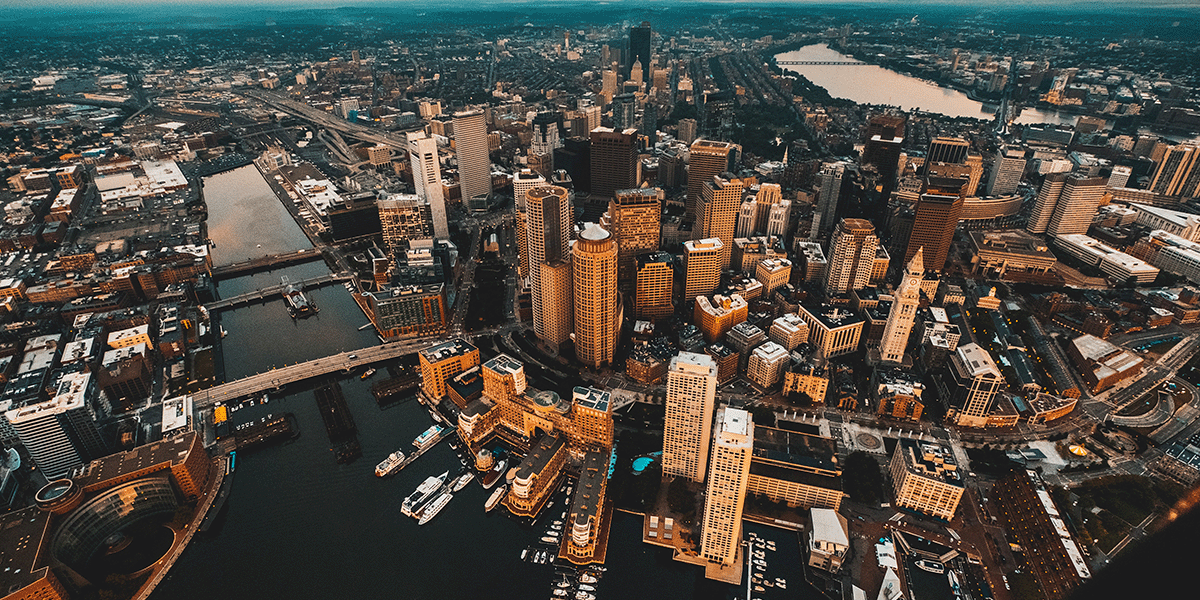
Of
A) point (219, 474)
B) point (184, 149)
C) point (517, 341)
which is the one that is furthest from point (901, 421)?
point (184, 149)

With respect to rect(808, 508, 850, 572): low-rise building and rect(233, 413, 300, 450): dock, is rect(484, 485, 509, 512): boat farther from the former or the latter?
rect(808, 508, 850, 572): low-rise building

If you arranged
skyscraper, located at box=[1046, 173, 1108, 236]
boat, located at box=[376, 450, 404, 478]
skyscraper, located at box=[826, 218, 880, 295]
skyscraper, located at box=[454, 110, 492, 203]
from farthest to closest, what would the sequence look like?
skyscraper, located at box=[454, 110, 492, 203] < skyscraper, located at box=[1046, 173, 1108, 236] < skyscraper, located at box=[826, 218, 880, 295] < boat, located at box=[376, 450, 404, 478]

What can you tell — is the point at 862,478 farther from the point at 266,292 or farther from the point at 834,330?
the point at 266,292

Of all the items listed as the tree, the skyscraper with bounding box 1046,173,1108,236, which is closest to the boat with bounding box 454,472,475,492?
the tree

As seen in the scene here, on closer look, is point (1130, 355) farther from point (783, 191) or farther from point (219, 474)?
point (219, 474)

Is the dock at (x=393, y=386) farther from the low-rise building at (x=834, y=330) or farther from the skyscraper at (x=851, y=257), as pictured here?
the skyscraper at (x=851, y=257)

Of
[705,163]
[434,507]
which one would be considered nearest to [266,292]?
[434,507]
